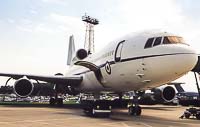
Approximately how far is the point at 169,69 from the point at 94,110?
16.6 ft

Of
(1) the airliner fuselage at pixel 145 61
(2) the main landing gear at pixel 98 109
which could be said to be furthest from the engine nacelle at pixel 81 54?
(2) the main landing gear at pixel 98 109

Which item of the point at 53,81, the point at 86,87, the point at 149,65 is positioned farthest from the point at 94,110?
the point at 53,81

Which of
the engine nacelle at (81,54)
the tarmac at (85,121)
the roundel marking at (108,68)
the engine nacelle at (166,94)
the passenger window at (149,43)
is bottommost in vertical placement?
the tarmac at (85,121)

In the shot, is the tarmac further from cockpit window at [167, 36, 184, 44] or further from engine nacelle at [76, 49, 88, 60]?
engine nacelle at [76, 49, 88, 60]

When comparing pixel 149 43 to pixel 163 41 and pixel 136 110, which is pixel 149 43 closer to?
pixel 163 41

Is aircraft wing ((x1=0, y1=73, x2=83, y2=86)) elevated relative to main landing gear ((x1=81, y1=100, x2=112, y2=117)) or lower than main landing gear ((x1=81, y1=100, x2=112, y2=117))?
elevated

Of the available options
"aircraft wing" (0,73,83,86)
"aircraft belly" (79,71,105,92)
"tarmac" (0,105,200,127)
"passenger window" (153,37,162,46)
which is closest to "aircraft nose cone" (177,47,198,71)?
"passenger window" (153,37,162,46)

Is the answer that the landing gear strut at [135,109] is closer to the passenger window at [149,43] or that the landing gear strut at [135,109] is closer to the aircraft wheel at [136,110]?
the aircraft wheel at [136,110]

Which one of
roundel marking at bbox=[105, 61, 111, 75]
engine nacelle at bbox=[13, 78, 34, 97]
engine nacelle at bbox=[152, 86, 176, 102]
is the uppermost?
roundel marking at bbox=[105, 61, 111, 75]

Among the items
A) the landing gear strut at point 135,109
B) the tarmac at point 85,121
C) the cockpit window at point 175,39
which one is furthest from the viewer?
the landing gear strut at point 135,109

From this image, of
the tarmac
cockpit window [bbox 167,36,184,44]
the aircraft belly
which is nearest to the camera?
the tarmac

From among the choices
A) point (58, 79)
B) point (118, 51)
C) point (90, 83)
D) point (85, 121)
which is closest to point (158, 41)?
point (118, 51)

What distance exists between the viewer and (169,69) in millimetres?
14125

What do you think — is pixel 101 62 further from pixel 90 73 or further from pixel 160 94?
pixel 160 94
